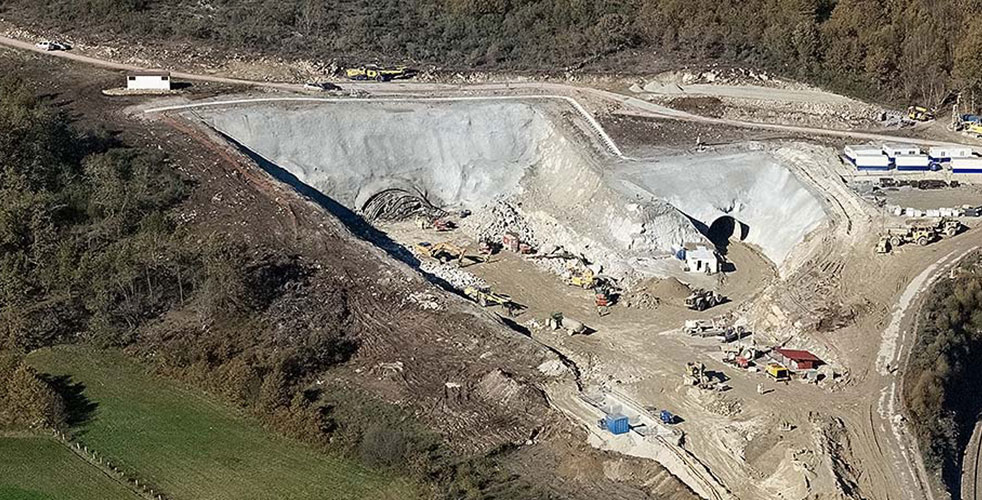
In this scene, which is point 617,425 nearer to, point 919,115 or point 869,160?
point 869,160

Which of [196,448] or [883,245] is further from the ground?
[883,245]

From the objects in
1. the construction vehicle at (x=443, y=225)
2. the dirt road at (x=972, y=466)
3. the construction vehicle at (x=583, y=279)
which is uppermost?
the construction vehicle at (x=443, y=225)

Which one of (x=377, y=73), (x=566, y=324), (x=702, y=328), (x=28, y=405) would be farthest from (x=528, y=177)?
(x=28, y=405)

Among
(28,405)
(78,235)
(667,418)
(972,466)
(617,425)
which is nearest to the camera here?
(972,466)

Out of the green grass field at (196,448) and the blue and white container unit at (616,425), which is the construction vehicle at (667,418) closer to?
the blue and white container unit at (616,425)

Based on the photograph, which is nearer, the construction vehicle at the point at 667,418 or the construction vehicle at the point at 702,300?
the construction vehicle at the point at 667,418

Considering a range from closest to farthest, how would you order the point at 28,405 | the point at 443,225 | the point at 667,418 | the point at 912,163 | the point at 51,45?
the point at 667,418 < the point at 28,405 < the point at 912,163 < the point at 443,225 < the point at 51,45

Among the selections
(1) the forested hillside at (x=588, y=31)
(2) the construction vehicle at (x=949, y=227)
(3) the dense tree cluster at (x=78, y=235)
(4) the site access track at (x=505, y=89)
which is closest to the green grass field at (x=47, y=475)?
(3) the dense tree cluster at (x=78, y=235)
